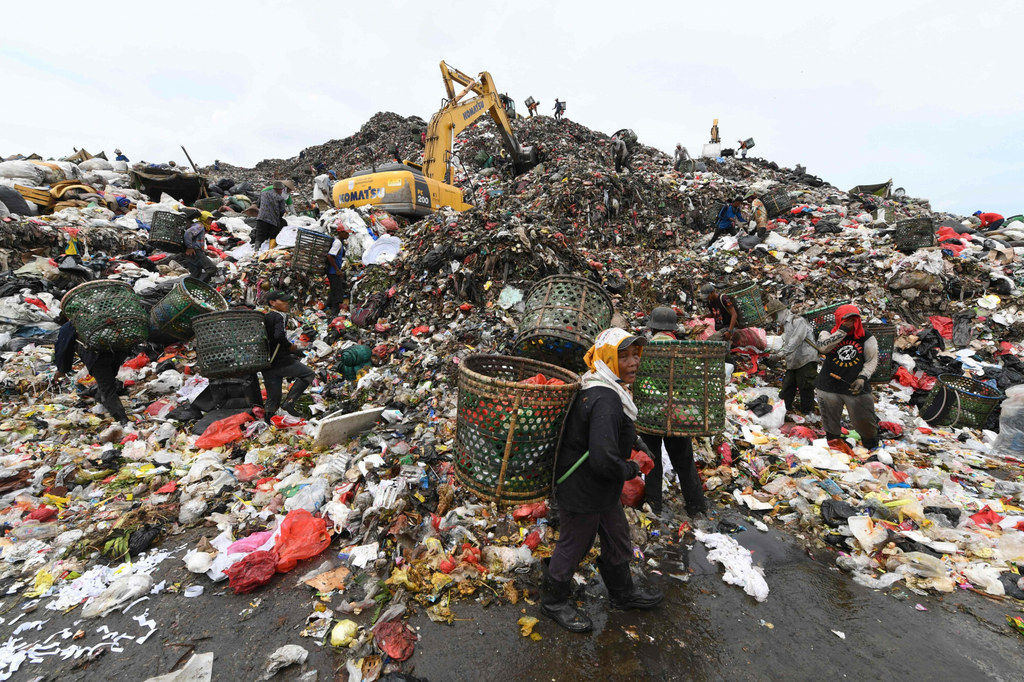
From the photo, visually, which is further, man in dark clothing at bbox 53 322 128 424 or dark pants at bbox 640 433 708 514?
man in dark clothing at bbox 53 322 128 424

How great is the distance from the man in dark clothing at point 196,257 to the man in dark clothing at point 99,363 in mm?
2932

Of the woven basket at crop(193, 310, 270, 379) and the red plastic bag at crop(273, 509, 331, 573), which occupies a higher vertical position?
the woven basket at crop(193, 310, 270, 379)

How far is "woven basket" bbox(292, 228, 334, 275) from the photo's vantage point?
676 centimetres

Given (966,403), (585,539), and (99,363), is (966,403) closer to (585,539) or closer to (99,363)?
(585,539)

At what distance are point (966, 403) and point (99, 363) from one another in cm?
935

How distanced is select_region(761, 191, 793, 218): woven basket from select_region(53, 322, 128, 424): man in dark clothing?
12768 mm

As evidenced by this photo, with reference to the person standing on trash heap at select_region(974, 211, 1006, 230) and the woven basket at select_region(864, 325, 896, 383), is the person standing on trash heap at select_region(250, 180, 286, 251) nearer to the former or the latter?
the woven basket at select_region(864, 325, 896, 383)

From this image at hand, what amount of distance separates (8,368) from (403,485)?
18.1ft

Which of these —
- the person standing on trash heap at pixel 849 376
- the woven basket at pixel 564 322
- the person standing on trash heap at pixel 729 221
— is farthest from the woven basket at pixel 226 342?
the person standing on trash heap at pixel 729 221

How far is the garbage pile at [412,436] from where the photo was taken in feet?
8.50

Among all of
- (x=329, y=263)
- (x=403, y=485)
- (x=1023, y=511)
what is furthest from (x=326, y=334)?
(x=1023, y=511)

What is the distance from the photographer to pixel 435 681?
6.42ft

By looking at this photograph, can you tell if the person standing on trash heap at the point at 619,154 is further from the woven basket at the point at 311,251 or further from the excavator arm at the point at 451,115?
the woven basket at the point at 311,251

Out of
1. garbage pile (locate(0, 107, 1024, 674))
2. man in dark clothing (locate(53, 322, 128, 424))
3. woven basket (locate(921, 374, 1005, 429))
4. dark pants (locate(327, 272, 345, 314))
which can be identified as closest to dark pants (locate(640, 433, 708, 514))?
garbage pile (locate(0, 107, 1024, 674))
